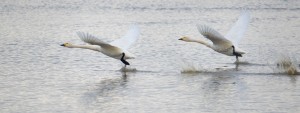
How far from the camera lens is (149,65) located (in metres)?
22.7

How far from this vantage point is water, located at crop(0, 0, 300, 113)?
16688mm

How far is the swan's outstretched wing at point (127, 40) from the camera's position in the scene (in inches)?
875

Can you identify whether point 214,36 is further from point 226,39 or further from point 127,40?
point 127,40

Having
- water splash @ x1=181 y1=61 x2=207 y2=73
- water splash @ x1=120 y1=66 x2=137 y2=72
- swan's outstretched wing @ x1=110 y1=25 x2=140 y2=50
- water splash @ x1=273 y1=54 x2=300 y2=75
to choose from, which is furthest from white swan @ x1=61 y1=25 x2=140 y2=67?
water splash @ x1=273 y1=54 x2=300 y2=75

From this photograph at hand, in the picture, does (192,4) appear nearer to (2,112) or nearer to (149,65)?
(149,65)

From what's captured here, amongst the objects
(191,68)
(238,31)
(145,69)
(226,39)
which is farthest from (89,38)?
(238,31)

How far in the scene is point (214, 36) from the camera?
21.6 metres

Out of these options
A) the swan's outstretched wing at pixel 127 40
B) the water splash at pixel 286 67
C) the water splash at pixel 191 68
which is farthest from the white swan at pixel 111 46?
the water splash at pixel 286 67

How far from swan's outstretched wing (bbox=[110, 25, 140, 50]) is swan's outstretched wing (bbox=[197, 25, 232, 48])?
1.88 metres

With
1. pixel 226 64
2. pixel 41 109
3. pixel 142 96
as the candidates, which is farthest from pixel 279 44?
pixel 41 109

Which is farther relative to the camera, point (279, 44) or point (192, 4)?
point (192, 4)

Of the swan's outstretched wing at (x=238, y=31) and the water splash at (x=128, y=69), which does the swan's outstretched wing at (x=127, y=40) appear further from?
the swan's outstretched wing at (x=238, y=31)

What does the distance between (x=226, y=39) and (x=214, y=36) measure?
26.4 inches

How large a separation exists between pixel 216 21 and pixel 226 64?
Answer: 48.7 ft
